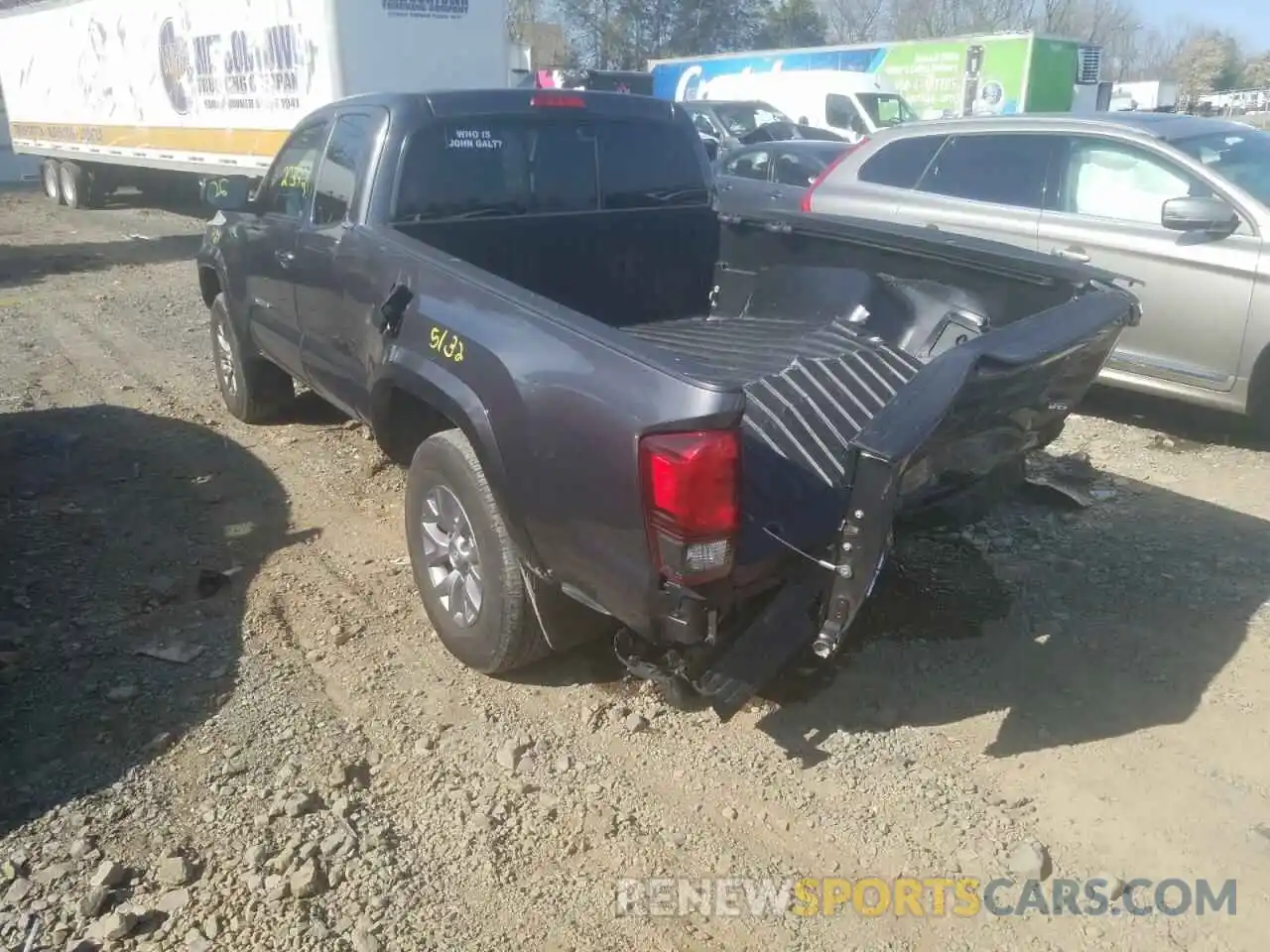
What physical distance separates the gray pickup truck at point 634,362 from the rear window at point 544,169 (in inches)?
0.5

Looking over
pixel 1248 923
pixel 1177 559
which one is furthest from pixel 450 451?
pixel 1177 559

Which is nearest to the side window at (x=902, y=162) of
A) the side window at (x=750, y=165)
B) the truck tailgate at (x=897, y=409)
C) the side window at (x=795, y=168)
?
the truck tailgate at (x=897, y=409)

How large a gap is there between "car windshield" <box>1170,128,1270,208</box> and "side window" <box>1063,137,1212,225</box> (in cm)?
15

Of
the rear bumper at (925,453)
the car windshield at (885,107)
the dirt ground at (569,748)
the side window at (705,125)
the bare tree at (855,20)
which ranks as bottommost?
the dirt ground at (569,748)

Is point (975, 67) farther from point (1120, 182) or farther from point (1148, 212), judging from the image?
point (1148, 212)

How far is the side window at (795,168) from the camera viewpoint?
13242 mm

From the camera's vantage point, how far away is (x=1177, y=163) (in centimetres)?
582

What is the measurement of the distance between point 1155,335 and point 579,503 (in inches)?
170

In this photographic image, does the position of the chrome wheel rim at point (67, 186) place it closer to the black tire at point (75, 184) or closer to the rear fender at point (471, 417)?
the black tire at point (75, 184)

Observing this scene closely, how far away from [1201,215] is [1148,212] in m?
0.56

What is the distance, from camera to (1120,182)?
241 inches

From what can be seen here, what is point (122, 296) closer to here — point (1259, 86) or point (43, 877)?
point (43, 877)

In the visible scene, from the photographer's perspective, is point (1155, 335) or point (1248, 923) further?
point (1155, 335)

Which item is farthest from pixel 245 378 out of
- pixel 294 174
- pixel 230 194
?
pixel 294 174
